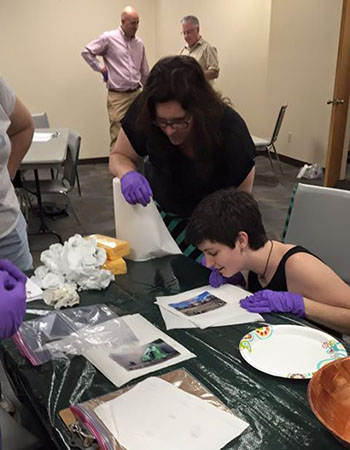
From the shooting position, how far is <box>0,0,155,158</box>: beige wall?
17.4 feet

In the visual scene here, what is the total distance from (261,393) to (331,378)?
0.46 ft

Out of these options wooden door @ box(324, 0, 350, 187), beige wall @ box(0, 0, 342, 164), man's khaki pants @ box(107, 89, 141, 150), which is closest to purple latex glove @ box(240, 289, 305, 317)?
wooden door @ box(324, 0, 350, 187)

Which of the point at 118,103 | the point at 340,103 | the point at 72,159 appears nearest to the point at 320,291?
the point at 72,159

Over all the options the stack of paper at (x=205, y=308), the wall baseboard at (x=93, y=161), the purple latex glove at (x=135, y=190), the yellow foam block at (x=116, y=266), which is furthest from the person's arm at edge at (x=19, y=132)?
the wall baseboard at (x=93, y=161)

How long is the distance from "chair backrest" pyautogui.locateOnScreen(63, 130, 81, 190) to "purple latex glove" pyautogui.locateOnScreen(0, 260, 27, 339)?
2.60 metres

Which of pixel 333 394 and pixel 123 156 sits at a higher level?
pixel 123 156

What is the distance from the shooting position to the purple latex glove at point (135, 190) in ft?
4.94

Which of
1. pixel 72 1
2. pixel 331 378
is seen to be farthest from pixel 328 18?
pixel 331 378

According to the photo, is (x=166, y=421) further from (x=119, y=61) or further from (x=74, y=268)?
(x=119, y=61)

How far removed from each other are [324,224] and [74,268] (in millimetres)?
885

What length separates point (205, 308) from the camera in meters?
1.21

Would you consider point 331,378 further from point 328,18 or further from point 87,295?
point 328,18

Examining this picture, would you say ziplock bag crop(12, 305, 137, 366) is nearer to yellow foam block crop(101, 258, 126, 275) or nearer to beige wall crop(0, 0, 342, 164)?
yellow foam block crop(101, 258, 126, 275)

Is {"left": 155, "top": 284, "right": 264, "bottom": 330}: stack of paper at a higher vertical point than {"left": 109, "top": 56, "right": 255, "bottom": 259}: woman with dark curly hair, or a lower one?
lower
